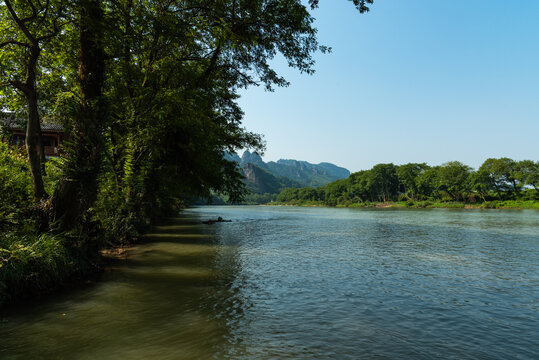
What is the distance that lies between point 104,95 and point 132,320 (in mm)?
8528

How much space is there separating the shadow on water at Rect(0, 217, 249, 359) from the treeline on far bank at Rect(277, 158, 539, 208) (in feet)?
359

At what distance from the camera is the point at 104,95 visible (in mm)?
11336

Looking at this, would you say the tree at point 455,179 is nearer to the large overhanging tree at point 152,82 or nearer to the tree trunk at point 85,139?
the large overhanging tree at point 152,82

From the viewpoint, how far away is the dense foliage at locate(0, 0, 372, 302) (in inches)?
397

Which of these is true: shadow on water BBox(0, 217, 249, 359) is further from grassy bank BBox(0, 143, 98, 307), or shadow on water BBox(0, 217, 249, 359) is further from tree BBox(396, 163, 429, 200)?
tree BBox(396, 163, 429, 200)

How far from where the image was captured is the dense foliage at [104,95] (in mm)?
10078

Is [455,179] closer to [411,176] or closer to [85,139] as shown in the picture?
[411,176]

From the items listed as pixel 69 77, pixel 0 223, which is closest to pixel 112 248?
pixel 0 223

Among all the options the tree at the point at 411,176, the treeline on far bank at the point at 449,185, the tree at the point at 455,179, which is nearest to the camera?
the treeline on far bank at the point at 449,185

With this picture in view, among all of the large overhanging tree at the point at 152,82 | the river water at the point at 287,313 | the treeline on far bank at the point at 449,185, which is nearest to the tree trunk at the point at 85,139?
the large overhanging tree at the point at 152,82

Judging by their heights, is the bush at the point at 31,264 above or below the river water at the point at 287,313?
above

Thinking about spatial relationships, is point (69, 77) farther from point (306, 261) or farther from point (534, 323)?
point (534, 323)

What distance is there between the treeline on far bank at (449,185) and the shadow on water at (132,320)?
359 feet

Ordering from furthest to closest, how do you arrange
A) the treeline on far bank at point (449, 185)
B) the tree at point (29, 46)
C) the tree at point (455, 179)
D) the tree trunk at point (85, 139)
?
the tree at point (455, 179) < the treeline on far bank at point (449, 185) < the tree trunk at point (85, 139) < the tree at point (29, 46)
